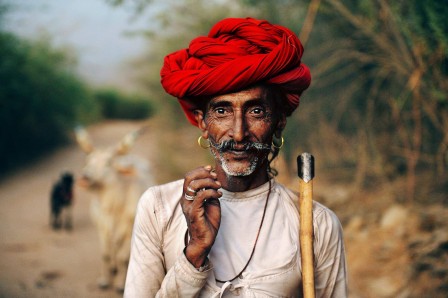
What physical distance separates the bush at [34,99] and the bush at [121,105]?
25.5 ft

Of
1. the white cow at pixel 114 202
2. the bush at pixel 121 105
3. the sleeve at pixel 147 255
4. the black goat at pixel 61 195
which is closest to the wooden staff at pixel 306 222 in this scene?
the sleeve at pixel 147 255

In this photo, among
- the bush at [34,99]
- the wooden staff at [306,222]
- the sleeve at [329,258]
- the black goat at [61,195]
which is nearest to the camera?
the wooden staff at [306,222]

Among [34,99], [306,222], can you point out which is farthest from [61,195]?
[306,222]

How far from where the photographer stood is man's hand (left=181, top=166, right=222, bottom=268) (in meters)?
2.01

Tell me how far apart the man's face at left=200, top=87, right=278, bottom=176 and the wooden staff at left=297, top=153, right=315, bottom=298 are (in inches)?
6.8

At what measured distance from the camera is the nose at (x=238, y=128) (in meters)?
2.22

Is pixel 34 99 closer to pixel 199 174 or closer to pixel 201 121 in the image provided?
pixel 201 121

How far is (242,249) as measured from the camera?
7.42 feet

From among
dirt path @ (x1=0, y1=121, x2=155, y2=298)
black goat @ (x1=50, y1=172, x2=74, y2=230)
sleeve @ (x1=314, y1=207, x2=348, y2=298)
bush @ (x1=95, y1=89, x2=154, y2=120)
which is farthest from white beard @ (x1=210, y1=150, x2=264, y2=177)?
bush @ (x1=95, y1=89, x2=154, y2=120)

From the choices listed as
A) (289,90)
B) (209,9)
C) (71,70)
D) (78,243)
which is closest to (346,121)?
(209,9)

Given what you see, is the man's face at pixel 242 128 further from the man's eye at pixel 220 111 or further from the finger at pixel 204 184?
the finger at pixel 204 184

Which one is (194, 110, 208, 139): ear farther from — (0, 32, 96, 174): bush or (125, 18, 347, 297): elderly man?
(0, 32, 96, 174): bush

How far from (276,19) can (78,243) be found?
4.96 meters

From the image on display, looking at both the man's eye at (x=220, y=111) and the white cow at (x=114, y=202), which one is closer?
the man's eye at (x=220, y=111)
